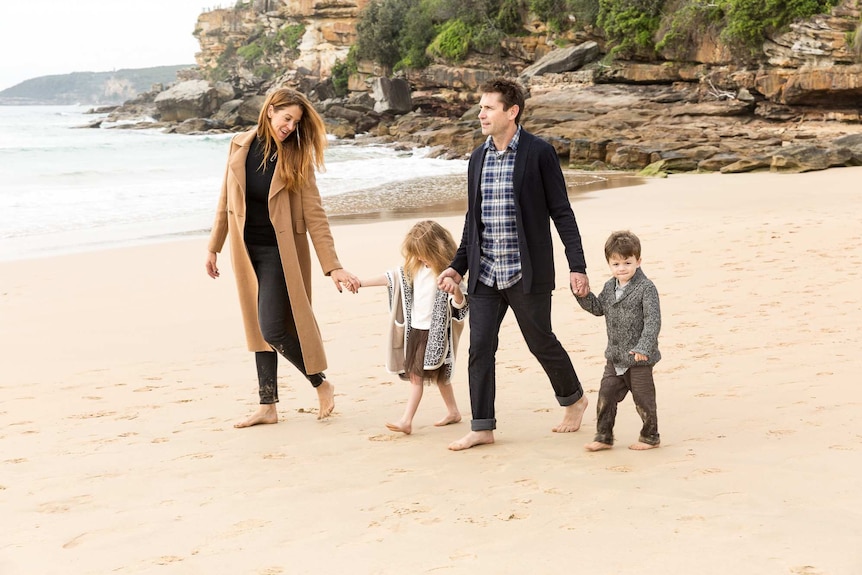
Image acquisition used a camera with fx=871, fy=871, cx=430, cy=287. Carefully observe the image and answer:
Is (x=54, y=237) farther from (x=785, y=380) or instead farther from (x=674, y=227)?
(x=785, y=380)

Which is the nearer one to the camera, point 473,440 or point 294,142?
point 473,440

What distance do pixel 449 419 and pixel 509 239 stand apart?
112 centimetres

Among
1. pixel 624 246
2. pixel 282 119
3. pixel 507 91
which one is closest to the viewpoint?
pixel 624 246

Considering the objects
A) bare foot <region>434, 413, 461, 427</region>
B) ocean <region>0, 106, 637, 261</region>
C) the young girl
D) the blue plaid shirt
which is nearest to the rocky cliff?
ocean <region>0, 106, 637, 261</region>

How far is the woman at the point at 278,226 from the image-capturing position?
14.7ft

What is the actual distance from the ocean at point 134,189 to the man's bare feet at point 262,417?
792 centimetres

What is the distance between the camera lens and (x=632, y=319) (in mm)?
3799

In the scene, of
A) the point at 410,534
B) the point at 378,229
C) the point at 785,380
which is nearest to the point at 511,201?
the point at 410,534

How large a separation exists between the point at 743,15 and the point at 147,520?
2839cm

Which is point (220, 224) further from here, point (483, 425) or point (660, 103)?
point (660, 103)

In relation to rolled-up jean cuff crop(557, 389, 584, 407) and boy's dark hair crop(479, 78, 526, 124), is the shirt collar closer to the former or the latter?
boy's dark hair crop(479, 78, 526, 124)

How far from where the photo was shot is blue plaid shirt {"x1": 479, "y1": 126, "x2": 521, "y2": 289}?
3.96 m

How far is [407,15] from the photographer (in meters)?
49.4

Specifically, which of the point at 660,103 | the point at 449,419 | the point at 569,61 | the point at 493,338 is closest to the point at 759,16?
the point at 660,103
